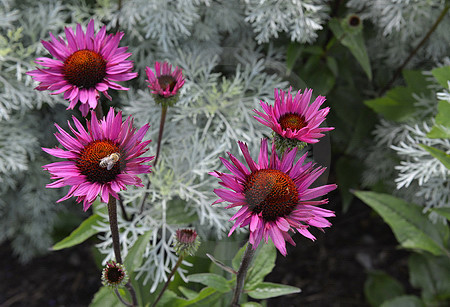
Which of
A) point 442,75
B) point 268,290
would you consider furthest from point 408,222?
point 268,290

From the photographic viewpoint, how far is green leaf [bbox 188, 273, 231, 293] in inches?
27.3

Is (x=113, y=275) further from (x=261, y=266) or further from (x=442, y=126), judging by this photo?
(x=442, y=126)

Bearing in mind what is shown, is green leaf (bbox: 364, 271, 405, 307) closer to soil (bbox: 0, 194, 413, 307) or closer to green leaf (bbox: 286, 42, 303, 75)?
soil (bbox: 0, 194, 413, 307)

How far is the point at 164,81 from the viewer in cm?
72

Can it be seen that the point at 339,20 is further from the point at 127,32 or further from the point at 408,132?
the point at 127,32

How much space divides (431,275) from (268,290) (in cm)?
69

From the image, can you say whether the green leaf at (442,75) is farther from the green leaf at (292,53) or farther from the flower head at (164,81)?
the flower head at (164,81)

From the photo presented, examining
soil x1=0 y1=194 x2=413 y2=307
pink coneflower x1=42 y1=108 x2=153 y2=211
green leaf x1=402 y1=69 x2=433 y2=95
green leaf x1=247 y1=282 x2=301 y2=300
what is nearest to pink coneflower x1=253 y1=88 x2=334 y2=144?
pink coneflower x1=42 y1=108 x2=153 y2=211

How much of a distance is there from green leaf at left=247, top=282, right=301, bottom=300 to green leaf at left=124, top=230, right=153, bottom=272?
20cm

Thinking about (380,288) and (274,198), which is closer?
(274,198)

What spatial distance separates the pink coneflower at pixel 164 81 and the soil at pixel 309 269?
72cm

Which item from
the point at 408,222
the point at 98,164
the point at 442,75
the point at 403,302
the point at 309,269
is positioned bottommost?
the point at 309,269

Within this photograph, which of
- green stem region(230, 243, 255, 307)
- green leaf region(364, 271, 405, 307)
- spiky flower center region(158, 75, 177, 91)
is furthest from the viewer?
green leaf region(364, 271, 405, 307)

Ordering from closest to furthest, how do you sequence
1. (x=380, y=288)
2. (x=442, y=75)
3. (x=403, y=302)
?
(x=442, y=75), (x=403, y=302), (x=380, y=288)
